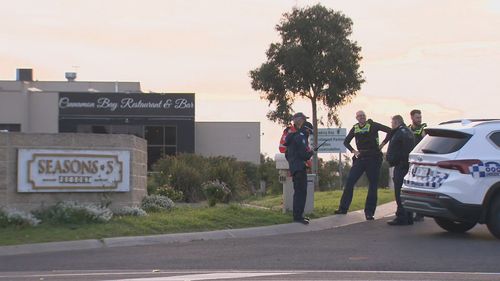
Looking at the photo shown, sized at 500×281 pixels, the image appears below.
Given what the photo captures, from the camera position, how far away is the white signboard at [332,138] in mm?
28531

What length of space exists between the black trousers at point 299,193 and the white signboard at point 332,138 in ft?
51.2

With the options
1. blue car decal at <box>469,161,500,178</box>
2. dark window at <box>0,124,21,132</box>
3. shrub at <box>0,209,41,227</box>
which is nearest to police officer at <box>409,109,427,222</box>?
blue car decal at <box>469,161,500,178</box>

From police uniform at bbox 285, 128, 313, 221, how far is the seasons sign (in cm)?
A: 3300

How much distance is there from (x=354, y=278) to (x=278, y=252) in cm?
210

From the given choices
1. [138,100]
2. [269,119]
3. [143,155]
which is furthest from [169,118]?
[143,155]

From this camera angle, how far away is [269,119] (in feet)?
94.3

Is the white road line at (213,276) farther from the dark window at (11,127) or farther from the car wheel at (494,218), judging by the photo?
the dark window at (11,127)

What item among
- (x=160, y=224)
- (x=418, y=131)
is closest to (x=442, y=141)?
(x=418, y=131)

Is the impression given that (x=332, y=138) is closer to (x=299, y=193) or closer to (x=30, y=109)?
(x=299, y=193)

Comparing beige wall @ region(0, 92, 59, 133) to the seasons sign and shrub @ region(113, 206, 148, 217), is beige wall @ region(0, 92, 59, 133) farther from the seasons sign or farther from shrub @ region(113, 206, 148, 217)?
shrub @ region(113, 206, 148, 217)

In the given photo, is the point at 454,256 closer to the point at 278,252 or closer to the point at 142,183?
the point at 278,252

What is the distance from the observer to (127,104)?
45312mm

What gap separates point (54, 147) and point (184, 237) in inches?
113

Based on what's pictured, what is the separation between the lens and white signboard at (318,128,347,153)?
28.5 m
